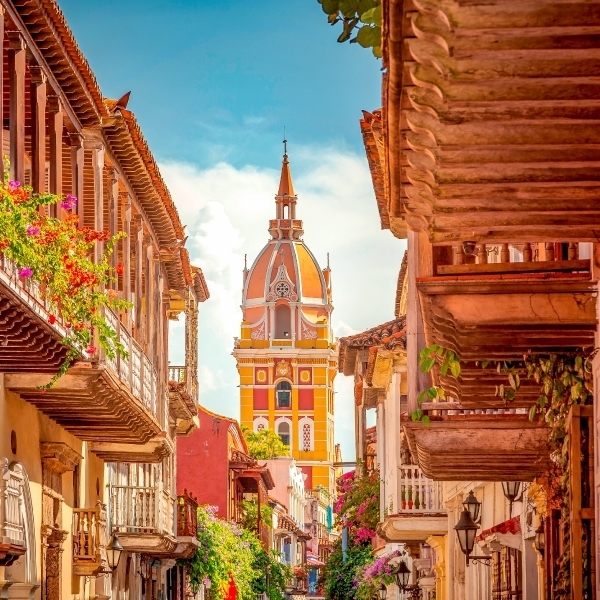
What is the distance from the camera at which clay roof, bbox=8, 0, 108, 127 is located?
1436 cm

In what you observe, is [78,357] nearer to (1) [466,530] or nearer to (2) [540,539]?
(2) [540,539]

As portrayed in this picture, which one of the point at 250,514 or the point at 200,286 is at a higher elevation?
the point at 200,286

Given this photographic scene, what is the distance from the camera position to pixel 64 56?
15555 millimetres

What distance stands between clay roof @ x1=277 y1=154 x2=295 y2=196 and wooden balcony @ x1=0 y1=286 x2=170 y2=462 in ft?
372

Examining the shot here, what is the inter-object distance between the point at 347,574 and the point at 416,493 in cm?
1634

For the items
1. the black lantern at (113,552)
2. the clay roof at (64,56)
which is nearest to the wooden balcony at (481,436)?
the clay roof at (64,56)

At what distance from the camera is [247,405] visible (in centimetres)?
12875

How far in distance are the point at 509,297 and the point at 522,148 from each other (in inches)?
104

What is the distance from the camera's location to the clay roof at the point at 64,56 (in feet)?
47.1

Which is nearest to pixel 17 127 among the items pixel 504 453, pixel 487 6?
pixel 504 453

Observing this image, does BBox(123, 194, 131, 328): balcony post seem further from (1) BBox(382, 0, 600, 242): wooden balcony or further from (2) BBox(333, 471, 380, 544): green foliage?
(2) BBox(333, 471, 380, 544): green foliage

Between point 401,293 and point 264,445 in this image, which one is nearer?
point 401,293

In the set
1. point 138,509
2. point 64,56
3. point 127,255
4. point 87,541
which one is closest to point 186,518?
point 138,509

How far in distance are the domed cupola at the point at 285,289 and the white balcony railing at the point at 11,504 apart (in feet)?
372
